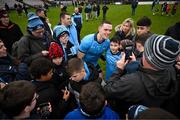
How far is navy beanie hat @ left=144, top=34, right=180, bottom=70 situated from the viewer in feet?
7.87

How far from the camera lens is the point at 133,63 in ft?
10.1

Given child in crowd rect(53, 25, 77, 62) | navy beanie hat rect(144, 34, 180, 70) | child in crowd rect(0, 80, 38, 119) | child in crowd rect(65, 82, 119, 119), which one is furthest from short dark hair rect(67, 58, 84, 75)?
child in crowd rect(53, 25, 77, 62)

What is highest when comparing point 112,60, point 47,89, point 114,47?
point 47,89

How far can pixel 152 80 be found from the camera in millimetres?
2518

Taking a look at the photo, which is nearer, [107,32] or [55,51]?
[55,51]

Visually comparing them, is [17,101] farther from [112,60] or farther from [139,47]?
[112,60]

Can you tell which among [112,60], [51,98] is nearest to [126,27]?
[112,60]

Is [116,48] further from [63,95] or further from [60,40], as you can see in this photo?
[63,95]

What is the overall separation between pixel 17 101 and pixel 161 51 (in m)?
1.56

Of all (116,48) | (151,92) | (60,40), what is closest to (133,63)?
(151,92)

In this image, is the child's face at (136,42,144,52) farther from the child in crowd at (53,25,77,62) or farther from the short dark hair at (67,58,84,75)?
the child in crowd at (53,25,77,62)

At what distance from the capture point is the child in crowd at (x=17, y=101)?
232 cm

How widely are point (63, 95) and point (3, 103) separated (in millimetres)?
1031

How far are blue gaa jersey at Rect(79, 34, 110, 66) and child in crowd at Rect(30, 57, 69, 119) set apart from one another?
178cm
